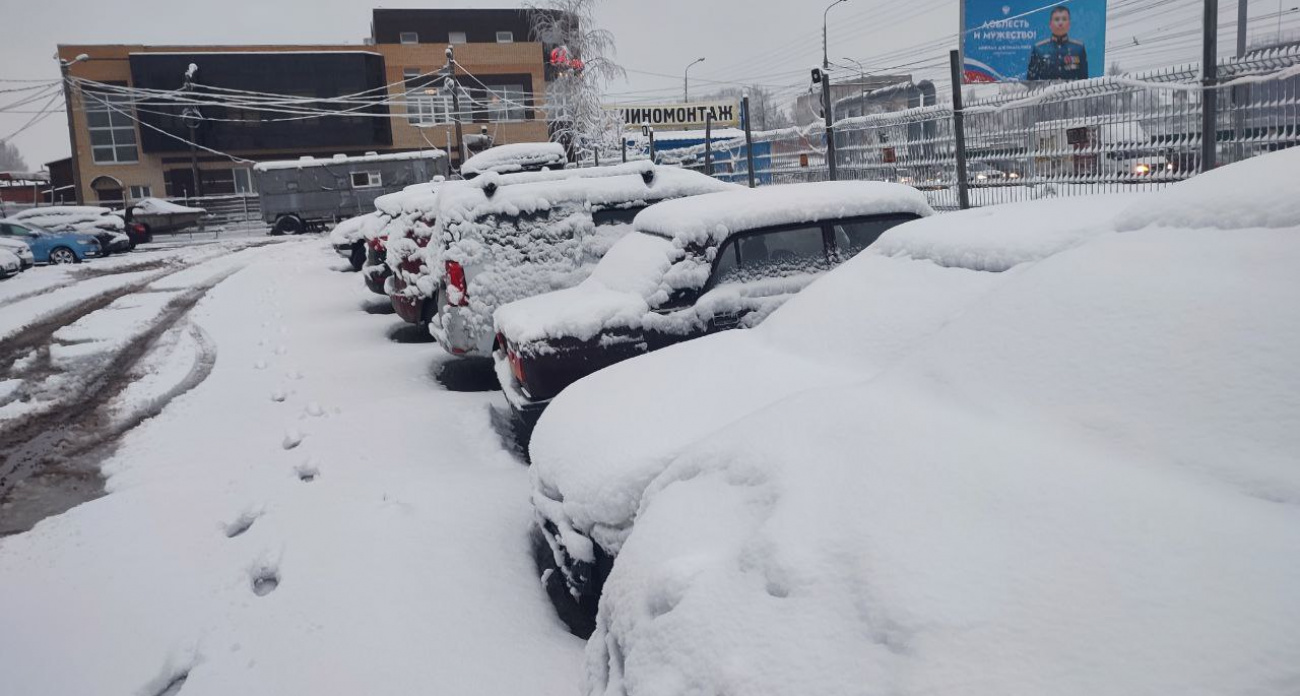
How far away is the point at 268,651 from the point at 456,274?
13.1 ft

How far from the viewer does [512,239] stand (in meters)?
Answer: 7.16

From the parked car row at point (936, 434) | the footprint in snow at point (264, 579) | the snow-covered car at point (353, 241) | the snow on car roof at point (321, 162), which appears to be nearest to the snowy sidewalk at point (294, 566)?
the footprint in snow at point (264, 579)

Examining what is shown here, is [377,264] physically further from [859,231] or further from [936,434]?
[936,434]

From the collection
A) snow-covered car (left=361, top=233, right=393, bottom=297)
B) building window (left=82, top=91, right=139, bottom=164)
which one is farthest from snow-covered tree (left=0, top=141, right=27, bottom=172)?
snow-covered car (left=361, top=233, right=393, bottom=297)

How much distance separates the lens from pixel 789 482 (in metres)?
2.25

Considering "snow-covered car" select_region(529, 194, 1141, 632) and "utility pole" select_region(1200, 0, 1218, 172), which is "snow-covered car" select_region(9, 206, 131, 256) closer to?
"snow-covered car" select_region(529, 194, 1141, 632)

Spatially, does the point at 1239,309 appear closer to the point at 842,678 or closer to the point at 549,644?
the point at 842,678

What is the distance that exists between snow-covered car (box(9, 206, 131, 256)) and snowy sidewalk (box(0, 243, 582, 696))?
26.3 metres

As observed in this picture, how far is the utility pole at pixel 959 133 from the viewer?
27.6 feet

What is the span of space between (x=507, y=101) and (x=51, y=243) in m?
31.2

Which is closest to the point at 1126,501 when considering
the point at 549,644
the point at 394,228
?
the point at 549,644

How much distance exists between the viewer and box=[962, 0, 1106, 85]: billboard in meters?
28.1

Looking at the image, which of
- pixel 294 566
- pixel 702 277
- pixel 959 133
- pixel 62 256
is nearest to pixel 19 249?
pixel 62 256

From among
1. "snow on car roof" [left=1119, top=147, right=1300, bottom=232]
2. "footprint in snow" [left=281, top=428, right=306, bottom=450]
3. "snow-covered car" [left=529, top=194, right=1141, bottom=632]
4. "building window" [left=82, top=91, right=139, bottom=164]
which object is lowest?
"footprint in snow" [left=281, top=428, right=306, bottom=450]
